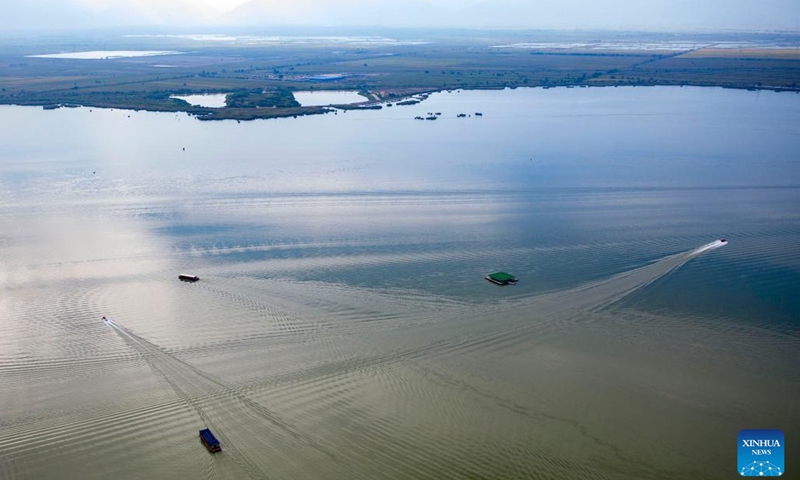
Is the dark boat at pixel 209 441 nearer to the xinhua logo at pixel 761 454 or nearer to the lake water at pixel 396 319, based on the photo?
the lake water at pixel 396 319

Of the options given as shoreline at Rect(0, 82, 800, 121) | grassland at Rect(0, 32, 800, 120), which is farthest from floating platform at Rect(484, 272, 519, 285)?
grassland at Rect(0, 32, 800, 120)

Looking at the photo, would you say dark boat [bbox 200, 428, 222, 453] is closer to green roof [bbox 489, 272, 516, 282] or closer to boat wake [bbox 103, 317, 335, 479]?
boat wake [bbox 103, 317, 335, 479]

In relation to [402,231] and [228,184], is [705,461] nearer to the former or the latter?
[402,231]

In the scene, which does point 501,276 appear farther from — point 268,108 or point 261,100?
point 261,100

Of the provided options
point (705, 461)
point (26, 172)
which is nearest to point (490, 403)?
point (705, 461)

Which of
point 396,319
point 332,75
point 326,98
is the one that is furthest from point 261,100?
point 396,319

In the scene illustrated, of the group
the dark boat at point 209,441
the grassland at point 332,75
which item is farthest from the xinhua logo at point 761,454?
the grassland at point 332,75
